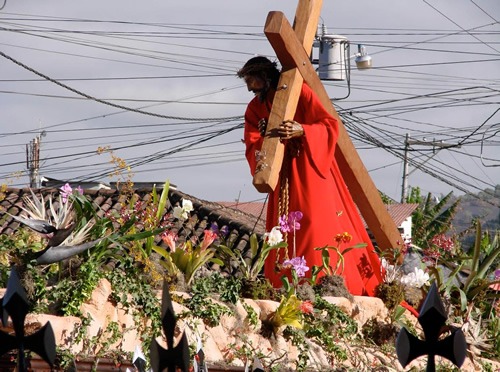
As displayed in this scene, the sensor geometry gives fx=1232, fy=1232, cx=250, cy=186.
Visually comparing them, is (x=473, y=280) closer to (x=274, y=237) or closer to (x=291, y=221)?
(x=291, y=221)

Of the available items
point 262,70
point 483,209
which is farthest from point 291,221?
point 483,209

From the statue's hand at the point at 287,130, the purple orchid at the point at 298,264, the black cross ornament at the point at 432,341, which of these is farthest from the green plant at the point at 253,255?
the black cross ornament at the point at 432,341

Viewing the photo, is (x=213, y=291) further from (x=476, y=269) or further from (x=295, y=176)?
(x=476, y=269)

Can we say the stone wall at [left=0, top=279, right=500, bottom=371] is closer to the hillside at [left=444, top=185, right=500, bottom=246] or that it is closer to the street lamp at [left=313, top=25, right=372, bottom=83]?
the hillside at [left=444, top=185, right=500, bottom=246]

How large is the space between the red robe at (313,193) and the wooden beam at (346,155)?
0.21 m

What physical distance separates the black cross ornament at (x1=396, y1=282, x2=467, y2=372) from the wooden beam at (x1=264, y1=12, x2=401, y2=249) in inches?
219

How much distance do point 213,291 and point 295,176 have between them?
171 centimetres

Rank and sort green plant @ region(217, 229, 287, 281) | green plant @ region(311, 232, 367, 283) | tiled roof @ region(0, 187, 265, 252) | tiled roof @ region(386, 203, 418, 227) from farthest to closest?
tiled roof @ region(386, 203, 418, 227) → tiled roof @ region(0, 187, 265, 252) → green plant @ region(311, 232, 367, 283) → green plant @ region(217, 229, 287, 281)

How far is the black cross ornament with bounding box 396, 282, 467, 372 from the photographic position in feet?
10.6

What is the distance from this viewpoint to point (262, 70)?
883 centimetres

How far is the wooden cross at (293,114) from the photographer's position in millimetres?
8461

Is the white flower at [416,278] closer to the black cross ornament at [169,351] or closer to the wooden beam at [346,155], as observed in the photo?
the wooden beam at [346,155]

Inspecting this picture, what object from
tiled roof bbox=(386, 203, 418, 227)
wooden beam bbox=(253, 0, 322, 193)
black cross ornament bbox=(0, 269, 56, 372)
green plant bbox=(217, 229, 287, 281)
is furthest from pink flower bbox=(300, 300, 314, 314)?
tiled roof bbox=(386, 203, 418, 227)

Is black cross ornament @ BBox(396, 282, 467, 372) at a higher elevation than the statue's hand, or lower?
lower
